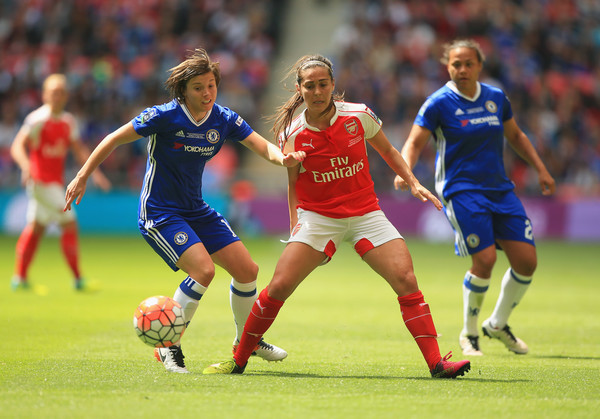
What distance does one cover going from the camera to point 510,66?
21500 millimetres

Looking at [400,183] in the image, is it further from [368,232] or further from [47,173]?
[47,173]

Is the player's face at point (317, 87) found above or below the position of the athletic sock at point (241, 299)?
above

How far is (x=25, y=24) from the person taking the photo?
81.6 ft

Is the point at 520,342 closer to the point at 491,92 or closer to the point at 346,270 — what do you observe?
the point at 491,92

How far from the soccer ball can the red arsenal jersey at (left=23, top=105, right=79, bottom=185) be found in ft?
20.4

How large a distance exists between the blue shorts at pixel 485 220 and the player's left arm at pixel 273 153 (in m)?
1.86

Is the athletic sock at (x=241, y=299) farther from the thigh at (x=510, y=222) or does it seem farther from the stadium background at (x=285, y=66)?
the stadium background at (x=285, y=66)

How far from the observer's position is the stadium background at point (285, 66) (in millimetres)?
19953

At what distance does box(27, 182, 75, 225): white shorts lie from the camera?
11.2 metres

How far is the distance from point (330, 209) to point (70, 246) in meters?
6.11

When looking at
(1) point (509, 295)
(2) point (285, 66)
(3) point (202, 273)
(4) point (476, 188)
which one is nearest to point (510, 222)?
(4) point (476, 188)

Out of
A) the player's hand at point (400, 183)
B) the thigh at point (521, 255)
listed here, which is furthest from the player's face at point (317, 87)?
the thigh at point (521, 255)

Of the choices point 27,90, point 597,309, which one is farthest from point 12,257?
point 597,309

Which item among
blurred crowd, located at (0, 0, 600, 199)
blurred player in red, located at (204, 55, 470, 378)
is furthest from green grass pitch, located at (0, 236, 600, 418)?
blurred crowd, located at (0, 0, 600, 199)
